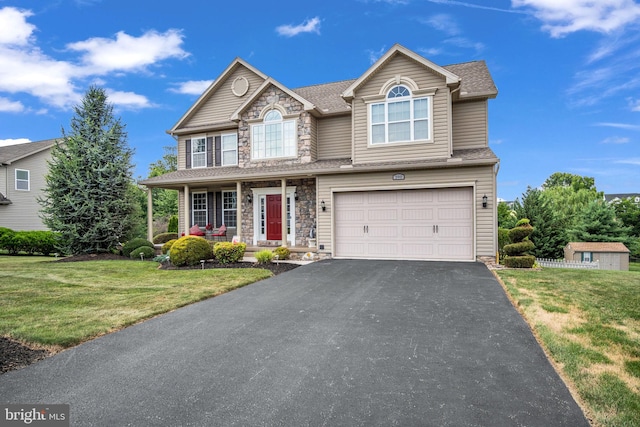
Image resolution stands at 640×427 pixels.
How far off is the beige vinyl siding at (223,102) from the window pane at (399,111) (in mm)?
6888

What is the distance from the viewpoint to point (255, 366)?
3604mm

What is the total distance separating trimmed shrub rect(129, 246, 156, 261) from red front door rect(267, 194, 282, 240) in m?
4.97

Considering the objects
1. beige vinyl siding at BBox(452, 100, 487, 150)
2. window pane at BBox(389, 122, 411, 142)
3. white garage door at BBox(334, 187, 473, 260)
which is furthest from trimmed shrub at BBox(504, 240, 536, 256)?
window pane at BBox(389, 122, 411, 142)

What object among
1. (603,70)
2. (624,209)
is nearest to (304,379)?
(603,70)

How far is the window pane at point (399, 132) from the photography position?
1205cm

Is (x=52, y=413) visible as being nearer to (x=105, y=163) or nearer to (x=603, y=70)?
(x=105, y=163)

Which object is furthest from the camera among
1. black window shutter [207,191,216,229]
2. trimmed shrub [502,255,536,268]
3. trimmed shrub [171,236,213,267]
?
black window shutter [207,191,216,229]

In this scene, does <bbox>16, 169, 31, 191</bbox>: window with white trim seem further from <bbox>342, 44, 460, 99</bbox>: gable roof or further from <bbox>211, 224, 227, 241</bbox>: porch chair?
<bbox>342, 44, 460, 99</bbox>: gable roof

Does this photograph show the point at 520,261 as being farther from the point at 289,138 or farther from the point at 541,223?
the point at 541,223

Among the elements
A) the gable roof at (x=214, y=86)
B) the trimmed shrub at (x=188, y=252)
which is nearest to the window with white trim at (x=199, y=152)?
the gable roof at (x=214, y=86)

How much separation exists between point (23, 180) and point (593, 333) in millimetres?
28880

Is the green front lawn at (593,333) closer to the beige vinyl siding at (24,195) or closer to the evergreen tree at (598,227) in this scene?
the evergreen tree at (598,227)

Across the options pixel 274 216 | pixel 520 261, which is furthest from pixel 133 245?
→ pixel 520 261

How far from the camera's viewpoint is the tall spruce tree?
596 inches
